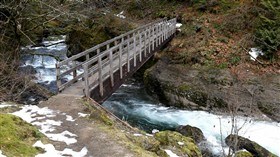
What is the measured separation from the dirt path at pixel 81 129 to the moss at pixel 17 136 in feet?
1.41

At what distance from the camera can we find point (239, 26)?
65.4 feet

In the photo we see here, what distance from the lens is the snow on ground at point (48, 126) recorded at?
Answer: 17.1 ft

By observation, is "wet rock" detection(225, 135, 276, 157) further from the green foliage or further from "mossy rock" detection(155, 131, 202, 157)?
the green foliage

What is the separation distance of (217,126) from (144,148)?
292 inches

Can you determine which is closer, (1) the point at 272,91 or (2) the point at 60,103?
(2) the point at 60,103

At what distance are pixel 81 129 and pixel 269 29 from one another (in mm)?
14804

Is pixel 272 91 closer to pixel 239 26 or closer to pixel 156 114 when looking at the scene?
pixel 156 114

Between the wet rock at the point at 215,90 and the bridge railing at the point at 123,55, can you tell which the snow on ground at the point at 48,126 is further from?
the wet rock at the point at 215,90

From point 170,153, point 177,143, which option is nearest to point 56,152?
point 170,153

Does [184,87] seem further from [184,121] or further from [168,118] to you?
[184,121]

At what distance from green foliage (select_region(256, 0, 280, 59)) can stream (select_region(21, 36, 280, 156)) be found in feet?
19.4

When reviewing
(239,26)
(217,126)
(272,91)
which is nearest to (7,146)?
(217,126)

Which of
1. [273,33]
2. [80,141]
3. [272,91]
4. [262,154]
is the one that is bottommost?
[262,154]

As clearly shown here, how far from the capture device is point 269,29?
17.7 m
